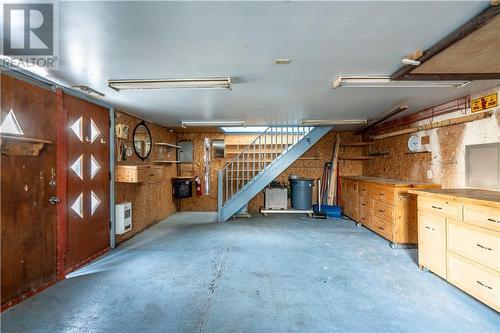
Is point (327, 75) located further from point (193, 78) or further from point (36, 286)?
point (36, 286)

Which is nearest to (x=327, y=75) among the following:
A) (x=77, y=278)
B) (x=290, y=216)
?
(x=77, y=278)

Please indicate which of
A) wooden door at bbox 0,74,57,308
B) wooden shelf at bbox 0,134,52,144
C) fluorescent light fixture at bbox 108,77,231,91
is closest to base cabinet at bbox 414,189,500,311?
fluorescent light fixture at bbox 108,77,231,91

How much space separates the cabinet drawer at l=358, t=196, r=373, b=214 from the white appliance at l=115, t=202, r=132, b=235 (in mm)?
4593

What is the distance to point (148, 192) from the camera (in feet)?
16.5

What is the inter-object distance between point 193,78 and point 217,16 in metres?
1.14

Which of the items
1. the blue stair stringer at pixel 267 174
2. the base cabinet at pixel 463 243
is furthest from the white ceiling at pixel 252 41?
the blue stair stringer at pixel 267 174

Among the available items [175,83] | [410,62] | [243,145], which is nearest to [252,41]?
[175,83]

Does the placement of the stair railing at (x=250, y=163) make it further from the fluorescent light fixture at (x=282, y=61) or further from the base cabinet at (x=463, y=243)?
the fluorescent light fixture at (x=282, y=61)

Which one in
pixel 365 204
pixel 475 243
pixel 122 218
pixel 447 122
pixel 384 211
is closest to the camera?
pixel 475 243

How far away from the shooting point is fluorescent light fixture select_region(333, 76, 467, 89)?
250 centimetres

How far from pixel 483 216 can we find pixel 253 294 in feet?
7.77

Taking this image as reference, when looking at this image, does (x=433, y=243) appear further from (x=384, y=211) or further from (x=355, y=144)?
(x=355, y=144)

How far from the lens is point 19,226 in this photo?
7.47ft

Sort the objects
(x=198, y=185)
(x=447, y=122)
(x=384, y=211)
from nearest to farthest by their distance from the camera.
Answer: (x=447, y=122) < (x=384, y=211) < (x=198, y=185)
